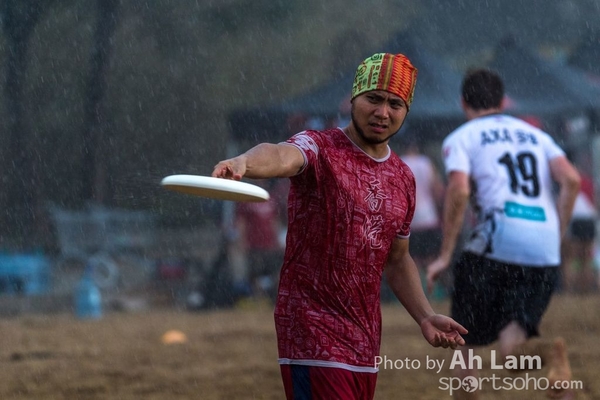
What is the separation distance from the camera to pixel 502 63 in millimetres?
15133

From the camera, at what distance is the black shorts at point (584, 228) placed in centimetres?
1375

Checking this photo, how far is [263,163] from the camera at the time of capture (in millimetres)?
3166

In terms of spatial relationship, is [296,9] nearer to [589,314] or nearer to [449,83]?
[449,83]

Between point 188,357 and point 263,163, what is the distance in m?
5.46

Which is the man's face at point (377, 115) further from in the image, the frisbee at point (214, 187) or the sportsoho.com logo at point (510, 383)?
the sportsoho.com logo at point (510, 383)

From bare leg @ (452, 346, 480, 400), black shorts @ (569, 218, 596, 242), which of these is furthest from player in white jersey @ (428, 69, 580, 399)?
black shorts @ (569, 218, 596, 242)

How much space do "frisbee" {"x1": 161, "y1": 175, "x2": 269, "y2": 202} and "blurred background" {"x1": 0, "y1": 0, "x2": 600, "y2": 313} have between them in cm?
1013

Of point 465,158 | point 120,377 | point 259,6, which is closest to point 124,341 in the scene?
point 120,377

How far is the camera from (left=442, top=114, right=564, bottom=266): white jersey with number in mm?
5547

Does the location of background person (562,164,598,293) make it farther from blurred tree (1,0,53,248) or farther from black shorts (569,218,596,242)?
blurred tree (1,0,53,248)

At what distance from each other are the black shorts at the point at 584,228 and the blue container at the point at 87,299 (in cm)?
581

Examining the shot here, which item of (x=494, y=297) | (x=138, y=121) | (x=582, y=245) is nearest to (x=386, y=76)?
(x=494, y=297)

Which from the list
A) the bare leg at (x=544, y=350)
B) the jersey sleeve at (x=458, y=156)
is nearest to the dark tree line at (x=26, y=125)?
the jersey sleeve at (x=458, y=156)

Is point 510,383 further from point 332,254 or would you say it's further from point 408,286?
point 332,254
